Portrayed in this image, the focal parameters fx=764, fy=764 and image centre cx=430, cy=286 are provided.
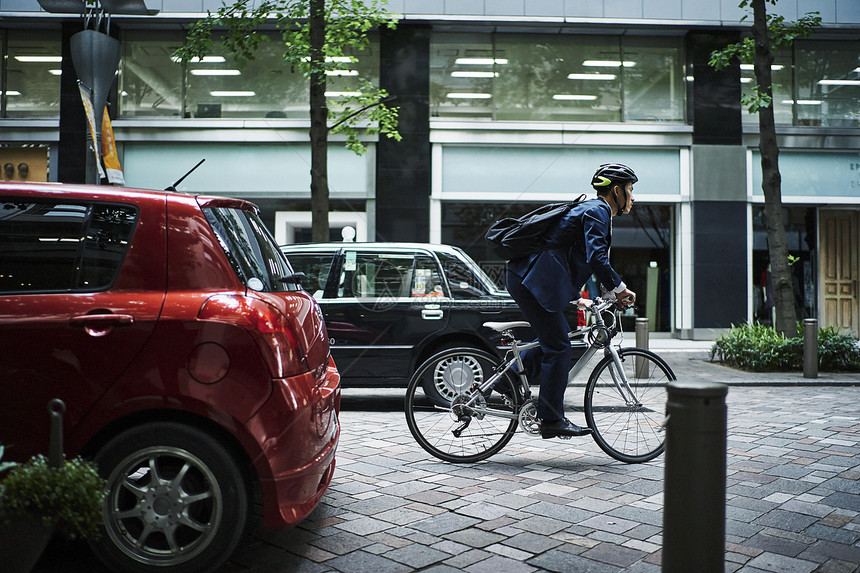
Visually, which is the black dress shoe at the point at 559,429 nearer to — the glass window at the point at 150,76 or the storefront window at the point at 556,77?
the storefront window at the point at 556,77

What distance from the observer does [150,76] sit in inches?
655

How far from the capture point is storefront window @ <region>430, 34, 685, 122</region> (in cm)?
1681

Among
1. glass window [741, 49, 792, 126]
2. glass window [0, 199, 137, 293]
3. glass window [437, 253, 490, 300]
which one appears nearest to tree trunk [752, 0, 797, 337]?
glass window [741, 49, 792, 126]

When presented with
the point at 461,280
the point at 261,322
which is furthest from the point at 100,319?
the point at 461,280

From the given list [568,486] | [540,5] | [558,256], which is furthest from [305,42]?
[568,486]

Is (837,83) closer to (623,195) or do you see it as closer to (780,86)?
(780,86)

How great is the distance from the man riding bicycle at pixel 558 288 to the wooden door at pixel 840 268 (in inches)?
588

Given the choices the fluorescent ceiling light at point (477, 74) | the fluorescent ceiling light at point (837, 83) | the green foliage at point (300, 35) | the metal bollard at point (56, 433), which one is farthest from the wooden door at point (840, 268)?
the metal bollard at point (56, 433)

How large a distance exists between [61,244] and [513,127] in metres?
14.3

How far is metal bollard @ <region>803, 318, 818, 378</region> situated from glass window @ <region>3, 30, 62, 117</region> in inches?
596

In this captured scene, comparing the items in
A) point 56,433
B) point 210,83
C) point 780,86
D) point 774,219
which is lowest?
point 56,433

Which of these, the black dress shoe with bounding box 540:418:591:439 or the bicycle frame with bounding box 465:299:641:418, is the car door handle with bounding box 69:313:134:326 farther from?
the black dress shoe with bounding box 540:418:591:439

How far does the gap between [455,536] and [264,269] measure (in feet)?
4.92

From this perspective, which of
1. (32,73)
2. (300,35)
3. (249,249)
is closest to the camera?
(249,249)
